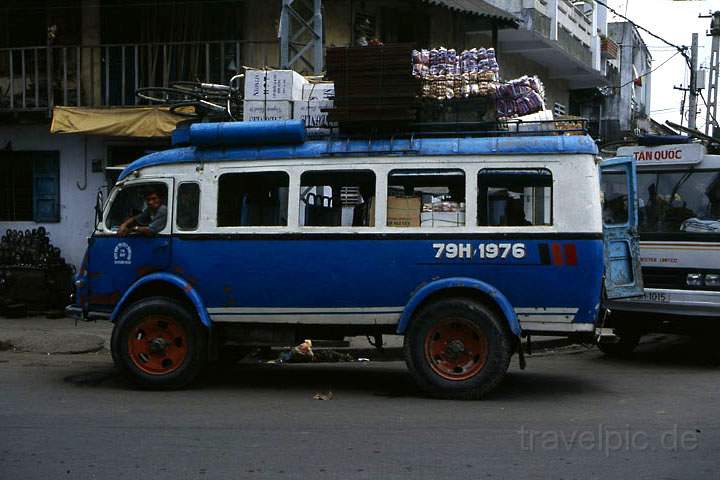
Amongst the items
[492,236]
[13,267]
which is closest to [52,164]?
[13,267]

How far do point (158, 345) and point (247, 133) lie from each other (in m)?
2.23

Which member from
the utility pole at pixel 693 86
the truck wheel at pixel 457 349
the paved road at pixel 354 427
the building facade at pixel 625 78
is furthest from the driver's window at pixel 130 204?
the building facade at pixel 625 78

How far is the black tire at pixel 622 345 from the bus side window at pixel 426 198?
4.13m

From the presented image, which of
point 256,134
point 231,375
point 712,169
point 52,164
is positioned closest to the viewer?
point 256,134

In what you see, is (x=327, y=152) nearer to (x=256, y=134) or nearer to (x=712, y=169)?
(x=256, y=134)

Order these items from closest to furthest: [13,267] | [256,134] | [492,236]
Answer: [492,236]
[256,134]
[13,267]

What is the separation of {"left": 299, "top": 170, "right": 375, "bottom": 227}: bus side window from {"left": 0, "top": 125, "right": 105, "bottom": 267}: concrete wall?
819cm

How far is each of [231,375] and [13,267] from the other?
254 inches

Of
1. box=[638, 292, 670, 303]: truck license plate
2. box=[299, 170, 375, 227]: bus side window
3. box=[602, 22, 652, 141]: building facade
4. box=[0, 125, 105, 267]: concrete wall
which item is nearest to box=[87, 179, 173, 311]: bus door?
box=[299, 170, 375, 227]: bus side window

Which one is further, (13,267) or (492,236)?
(13,267)

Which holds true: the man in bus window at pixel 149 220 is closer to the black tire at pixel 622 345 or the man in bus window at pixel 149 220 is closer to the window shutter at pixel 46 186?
the black tire at pixel 622 345

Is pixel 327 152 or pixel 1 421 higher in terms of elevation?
pixel 327 152

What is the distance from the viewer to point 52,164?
14992mm

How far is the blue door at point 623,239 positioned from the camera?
802 cm
